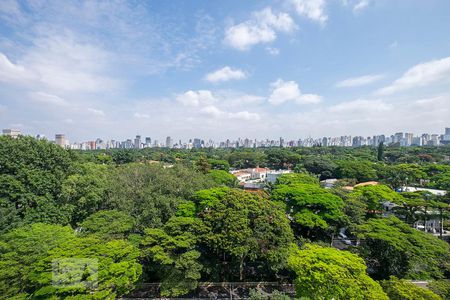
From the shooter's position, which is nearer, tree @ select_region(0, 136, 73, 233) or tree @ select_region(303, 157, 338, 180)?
tree @ select_region(0, 136, 73, 233)

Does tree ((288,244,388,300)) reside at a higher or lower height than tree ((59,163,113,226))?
lower

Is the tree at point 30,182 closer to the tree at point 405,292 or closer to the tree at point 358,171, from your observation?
the tree at point 405,292

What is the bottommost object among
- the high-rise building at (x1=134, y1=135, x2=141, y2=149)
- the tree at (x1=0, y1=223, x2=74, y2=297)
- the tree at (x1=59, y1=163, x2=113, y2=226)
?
the tree at (x1=0, y1=223, x2=74, y2=297)

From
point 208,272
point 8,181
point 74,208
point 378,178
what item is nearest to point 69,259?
point 208,272

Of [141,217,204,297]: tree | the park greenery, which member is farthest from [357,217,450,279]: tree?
[141,217,204,297]: tree

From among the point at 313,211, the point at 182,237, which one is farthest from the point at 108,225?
the point at 313,211

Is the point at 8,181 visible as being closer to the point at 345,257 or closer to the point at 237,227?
the point at 237,227

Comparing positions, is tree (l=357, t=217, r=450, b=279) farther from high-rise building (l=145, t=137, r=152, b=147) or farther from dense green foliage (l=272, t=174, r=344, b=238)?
high-rise building (l=145, t=137, r=152, b=147)
